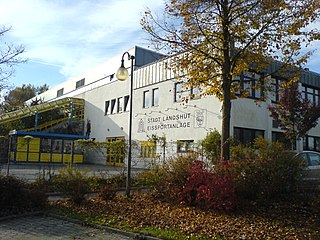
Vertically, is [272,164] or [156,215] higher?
[272,164]

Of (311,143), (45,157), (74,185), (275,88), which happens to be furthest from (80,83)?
(74,185)

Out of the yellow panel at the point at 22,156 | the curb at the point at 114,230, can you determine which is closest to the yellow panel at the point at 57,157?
the yellow panel at the point at 22,156

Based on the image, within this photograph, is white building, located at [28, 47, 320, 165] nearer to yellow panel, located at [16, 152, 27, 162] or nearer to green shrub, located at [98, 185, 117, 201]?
green shrub, located at [98, 185, 117, 201]

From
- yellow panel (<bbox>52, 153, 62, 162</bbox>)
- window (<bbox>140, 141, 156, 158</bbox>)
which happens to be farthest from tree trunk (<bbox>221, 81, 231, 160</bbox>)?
yellow panel (<bbox>52, 153, 62, 162</bbox>)

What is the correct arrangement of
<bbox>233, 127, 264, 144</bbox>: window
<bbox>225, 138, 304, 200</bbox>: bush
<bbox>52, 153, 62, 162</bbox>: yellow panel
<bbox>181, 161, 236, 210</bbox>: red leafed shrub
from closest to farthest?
<bbox>181, 161, 236, 210</bbox>: red leafed shrub, <bbox>225, 138, 304, 200</bbox>: bush, <bbox>233, 127, 264, 144</bbox>: window, <bbox>52, 153, 62, 162</bbox>: yellow panel

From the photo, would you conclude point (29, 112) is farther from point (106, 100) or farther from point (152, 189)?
point (152, 189)

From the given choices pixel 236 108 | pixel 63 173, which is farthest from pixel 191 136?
pixel 63 173

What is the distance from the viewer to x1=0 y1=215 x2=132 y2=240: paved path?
7.31 meters

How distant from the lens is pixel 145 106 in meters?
28.8

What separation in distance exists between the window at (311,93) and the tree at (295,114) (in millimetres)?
7324

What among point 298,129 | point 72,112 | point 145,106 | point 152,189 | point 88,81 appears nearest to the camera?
point 152,189

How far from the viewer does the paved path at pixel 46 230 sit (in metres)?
7.31

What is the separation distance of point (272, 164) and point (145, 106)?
19.8 metres

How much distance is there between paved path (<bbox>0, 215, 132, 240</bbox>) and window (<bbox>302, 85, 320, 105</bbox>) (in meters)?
23.4
